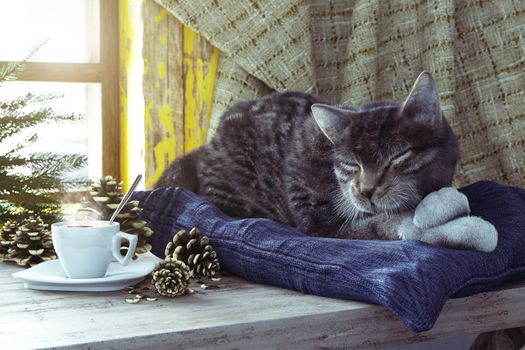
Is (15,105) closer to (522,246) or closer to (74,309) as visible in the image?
(74,309)

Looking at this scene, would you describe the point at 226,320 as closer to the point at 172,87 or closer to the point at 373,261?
the point at 373,261

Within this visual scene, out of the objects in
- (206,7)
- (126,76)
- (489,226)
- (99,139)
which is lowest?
(489,226)

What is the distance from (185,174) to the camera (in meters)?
1.48

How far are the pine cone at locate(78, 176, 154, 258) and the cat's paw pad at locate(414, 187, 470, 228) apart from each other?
0.46 m

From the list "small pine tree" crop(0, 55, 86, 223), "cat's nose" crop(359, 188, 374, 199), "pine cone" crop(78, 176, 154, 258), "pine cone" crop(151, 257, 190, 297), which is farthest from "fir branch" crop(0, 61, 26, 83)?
"cat's nose" crop(359, 188, 374, 199)

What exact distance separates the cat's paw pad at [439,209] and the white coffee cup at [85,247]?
44cm

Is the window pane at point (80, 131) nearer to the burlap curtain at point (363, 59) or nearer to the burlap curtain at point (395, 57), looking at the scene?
the burlap curtain at point (363, 59)

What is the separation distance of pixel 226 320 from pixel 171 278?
0.15 m

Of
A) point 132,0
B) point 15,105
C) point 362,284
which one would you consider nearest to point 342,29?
point 132,0

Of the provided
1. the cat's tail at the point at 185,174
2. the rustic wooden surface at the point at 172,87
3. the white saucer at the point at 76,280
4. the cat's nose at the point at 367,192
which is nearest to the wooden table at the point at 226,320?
the white saucer at the point at 76,280

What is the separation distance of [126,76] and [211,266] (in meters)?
0.80

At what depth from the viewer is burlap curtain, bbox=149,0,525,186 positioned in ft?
5.38

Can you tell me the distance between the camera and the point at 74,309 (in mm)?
923

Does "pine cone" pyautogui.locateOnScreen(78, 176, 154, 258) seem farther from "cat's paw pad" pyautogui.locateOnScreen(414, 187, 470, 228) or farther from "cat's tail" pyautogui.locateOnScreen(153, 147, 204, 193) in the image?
"cat's paw pad" pyautogui.locateOnScreen(414, 187, 470, 228)
